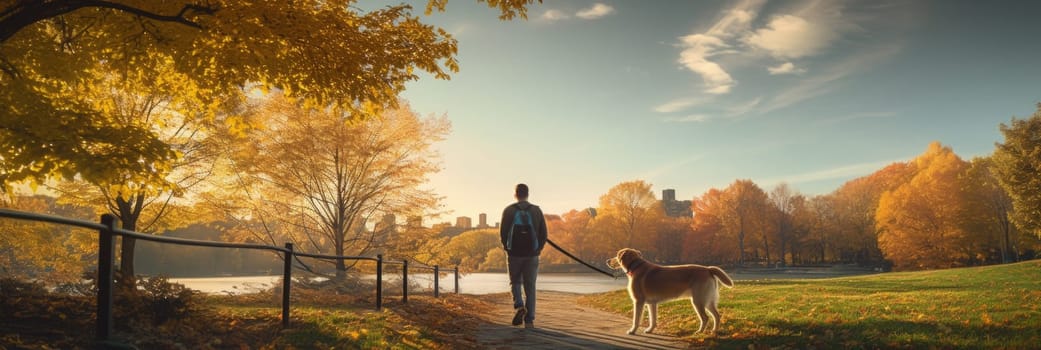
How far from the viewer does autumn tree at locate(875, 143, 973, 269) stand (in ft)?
136

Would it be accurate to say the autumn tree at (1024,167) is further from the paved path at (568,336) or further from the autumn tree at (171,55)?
the autumn tree at (171,55)

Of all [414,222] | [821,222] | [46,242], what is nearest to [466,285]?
[414,222]

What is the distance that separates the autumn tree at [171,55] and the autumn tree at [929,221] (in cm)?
4718

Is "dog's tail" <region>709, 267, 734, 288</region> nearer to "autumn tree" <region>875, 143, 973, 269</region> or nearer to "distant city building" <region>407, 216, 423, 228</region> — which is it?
"distant city building" <region>407, 216, 423, 228</region>

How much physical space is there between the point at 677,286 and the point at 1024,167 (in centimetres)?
2983

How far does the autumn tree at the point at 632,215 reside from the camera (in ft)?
195

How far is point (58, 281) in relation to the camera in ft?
29.7

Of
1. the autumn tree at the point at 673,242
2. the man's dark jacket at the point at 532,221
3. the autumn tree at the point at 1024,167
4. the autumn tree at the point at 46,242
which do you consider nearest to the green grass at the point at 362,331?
the man's dark jacket at the point at 532,221

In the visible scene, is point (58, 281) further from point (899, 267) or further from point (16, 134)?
point (899, 267)

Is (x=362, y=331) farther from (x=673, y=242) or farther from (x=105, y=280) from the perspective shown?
(x=673, y=242)

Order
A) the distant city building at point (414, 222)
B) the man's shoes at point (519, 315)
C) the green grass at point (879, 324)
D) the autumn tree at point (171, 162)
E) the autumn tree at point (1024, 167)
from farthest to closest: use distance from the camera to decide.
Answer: the autumn tree at point (1024, 167)
the distant city building at point (414, 222)
the autumn tree at point (171, 162)
the man's shoes at point (519, 315)
the green grass at point (879, 324)

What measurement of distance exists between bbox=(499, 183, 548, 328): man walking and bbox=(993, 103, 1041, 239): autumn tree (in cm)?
2966

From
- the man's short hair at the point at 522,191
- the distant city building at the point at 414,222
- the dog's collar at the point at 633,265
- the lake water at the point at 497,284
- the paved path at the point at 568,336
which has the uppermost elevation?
the man's short hair at the point at 522,191

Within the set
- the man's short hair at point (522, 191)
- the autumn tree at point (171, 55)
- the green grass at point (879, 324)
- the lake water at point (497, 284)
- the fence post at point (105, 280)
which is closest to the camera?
the fence post at point (105, 280)
